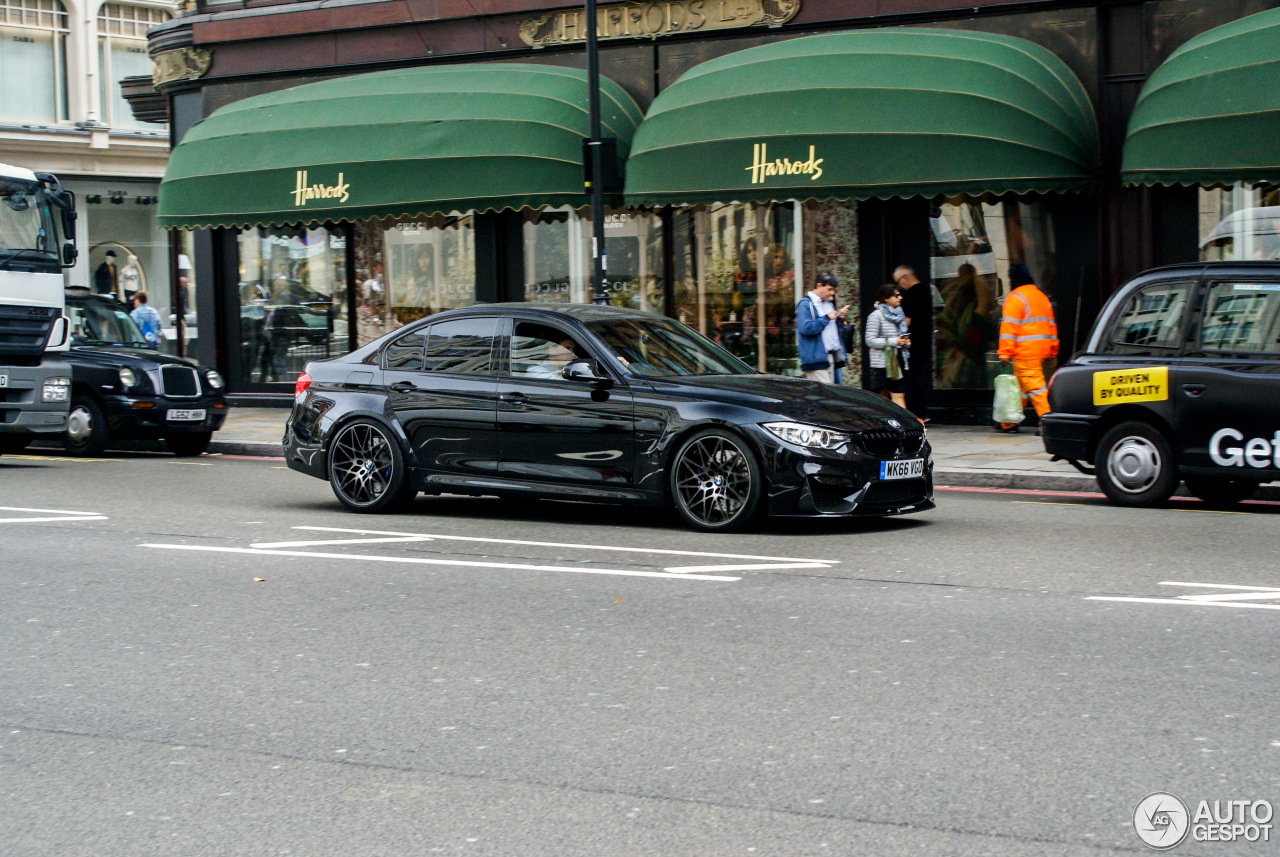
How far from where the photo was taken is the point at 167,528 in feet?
34.1

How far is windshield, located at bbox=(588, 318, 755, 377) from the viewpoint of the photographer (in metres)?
10.3

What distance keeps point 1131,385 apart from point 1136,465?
0.60 metres

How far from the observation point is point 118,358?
17156 millimetres

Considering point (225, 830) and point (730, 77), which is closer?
point (225, 830)

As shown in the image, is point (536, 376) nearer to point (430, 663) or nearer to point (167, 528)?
point (167, 528)

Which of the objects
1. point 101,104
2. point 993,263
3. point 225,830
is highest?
point 101,104

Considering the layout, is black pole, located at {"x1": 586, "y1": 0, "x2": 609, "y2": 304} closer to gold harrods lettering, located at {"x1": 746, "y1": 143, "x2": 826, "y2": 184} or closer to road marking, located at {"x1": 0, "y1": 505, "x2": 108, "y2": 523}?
gold harrods lettering, located at {"x1": 746, "y1": 143, "x2": 826, "y2": 184}

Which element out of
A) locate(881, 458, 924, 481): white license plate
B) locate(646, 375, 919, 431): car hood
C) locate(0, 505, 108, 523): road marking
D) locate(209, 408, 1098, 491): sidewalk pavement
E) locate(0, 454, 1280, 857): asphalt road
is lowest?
locate(0, 454, 1280, 857): asphalt road

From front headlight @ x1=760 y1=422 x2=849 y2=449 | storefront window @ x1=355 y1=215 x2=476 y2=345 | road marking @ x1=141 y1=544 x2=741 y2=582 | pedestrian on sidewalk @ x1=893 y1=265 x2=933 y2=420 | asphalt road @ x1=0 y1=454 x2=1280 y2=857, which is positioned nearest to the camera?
asphalt road @ x1=0 y1=454 x2=1280 y2=857

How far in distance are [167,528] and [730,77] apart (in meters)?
9.35

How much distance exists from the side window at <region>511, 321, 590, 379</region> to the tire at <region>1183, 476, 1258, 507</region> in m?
4.89

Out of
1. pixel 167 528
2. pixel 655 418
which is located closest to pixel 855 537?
pixel 655 418

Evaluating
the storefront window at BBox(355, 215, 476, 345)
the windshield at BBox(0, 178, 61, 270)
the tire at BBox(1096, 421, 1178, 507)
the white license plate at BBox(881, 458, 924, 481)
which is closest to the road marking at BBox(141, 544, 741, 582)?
the white license plate at BBox(881, 458, 924, 481)

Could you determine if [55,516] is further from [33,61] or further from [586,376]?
[33,61]
